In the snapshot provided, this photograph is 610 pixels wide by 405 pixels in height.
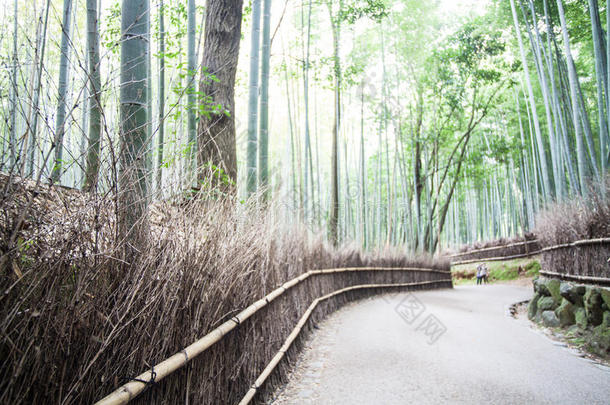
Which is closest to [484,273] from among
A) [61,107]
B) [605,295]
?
[605,295]

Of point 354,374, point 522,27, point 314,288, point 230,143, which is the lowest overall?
point 354,374

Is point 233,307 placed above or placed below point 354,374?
above

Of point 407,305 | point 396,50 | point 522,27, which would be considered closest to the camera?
point 407,305

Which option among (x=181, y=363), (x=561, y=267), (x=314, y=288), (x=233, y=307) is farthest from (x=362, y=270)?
(x=181, y=363)

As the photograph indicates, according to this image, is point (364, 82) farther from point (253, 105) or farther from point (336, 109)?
point (253, 105)

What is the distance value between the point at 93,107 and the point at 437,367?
2784 mm

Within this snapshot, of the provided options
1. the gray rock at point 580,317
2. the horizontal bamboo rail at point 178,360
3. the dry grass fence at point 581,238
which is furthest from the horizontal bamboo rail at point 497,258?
the horizontal bamboo rail at point 178,360

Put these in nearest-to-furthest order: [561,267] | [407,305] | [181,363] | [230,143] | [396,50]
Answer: [181,363], [230,143], [561,267], [407,305], [396,50]

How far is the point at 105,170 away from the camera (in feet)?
4.09

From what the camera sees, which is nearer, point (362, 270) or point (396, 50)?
point (362, 270)

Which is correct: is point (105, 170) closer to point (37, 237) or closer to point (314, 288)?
point (37, 237)

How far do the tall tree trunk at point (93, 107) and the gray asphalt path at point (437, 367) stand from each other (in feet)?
5.67

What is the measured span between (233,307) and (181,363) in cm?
65

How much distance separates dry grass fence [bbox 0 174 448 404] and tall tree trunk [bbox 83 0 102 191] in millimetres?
87
